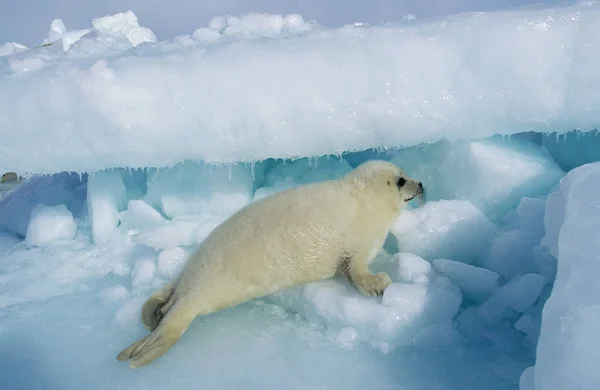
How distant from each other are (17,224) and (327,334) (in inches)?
116

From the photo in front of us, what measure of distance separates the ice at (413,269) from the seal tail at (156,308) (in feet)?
3.53

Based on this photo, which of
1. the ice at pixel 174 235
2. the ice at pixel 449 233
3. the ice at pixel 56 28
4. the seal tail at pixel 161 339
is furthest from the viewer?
the ice at pixel 56 28

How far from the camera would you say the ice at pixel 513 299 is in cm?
230

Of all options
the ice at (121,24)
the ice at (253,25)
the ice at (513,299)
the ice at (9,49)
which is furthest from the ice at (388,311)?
the ice at (121,24)

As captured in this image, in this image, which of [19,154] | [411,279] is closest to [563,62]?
[411,279]

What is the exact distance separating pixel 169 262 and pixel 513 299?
1750mm

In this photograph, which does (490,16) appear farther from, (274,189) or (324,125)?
(274,189)

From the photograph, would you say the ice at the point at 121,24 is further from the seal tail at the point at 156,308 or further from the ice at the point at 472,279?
the ice at the point at 472,279

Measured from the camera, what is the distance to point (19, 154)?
10.5 ft

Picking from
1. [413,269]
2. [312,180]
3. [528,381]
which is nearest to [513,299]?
[413,269]

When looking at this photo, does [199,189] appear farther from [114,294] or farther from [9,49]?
[9,49]

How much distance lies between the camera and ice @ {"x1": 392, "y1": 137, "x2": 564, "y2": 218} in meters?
3.06

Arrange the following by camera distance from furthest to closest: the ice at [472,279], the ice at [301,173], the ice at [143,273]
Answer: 1. the ice at [301,173]
2. the ice at [143,273]
3. the ice at [472,279]

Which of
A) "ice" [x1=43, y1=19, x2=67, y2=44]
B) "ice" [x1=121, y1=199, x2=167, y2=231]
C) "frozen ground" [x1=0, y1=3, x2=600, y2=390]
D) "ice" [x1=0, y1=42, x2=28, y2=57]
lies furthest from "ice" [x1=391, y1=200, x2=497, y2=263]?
"ice" [x1=43, y1=19, x2=67, y2=44]
